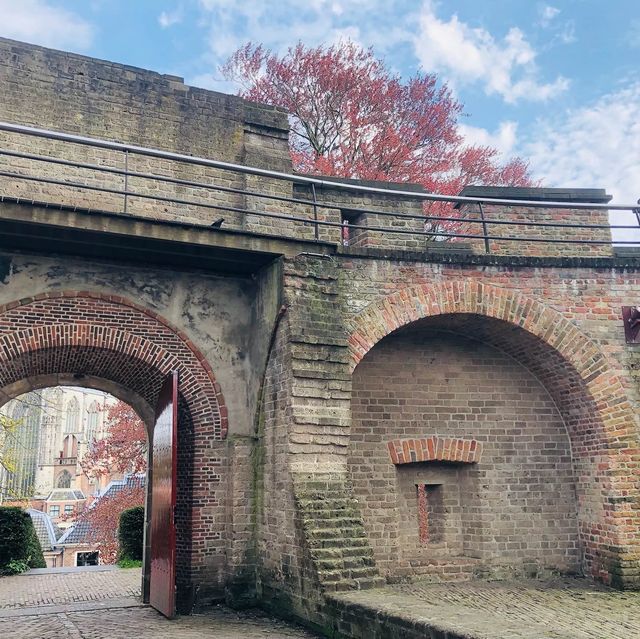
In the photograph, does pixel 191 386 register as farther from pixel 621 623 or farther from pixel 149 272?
pixel 621 623

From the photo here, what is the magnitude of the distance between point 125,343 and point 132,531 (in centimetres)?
808

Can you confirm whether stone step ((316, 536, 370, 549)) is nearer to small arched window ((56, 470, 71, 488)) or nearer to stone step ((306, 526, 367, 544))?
stone step ((306, 526, 367, 544))

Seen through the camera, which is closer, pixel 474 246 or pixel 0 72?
pixel 0 72

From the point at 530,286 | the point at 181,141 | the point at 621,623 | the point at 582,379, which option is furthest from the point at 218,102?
the point at 621,623

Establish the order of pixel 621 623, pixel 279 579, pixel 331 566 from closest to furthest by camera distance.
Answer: pixel 621 623, pixel 331 566, pixel 279 579

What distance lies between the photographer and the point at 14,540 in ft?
45.6

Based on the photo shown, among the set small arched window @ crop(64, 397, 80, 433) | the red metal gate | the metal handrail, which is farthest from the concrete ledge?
small arched window @ crop(64, 397, 80, 433)

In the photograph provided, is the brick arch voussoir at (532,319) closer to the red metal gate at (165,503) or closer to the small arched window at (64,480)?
the red metal gate at (165,503)

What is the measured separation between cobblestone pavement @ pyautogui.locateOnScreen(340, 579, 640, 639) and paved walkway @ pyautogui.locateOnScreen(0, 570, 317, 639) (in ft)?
4.21

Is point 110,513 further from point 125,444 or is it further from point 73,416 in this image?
point 73,416

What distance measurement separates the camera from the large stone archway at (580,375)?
322 inches

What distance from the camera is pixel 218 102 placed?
992 centimetres

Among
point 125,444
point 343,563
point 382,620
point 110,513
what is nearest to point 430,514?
point 343,563

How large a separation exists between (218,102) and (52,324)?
4.26 metres
